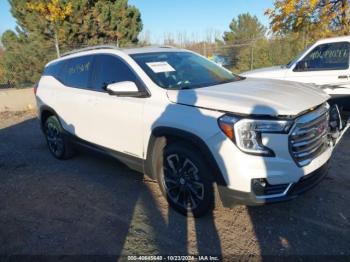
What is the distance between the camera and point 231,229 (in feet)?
11.2

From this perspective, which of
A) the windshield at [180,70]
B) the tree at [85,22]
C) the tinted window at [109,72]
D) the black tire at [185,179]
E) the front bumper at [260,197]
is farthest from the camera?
the tree at [85,22]

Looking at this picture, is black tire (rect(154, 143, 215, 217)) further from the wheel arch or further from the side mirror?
the wheel arch

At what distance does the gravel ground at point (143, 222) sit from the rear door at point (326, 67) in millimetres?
1851

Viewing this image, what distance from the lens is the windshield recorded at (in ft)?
12.5

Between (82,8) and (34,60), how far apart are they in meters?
3.76

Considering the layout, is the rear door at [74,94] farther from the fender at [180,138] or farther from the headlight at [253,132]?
the headlight at [253,132]

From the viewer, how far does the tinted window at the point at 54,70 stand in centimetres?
559

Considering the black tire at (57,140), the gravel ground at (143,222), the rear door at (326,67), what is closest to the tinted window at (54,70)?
the black tire at (57,140)

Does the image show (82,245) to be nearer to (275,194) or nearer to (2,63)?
(275,194)

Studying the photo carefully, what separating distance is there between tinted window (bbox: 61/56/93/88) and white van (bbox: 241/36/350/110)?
4.03 metres

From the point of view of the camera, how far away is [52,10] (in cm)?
1573

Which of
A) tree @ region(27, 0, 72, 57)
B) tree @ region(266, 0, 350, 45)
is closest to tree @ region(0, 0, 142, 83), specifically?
tree @ region(27, 0, 72, 57)

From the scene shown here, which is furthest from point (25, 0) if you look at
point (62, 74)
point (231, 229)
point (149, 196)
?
point (231, 229)

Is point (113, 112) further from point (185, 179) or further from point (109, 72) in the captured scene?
point (185, 179)
